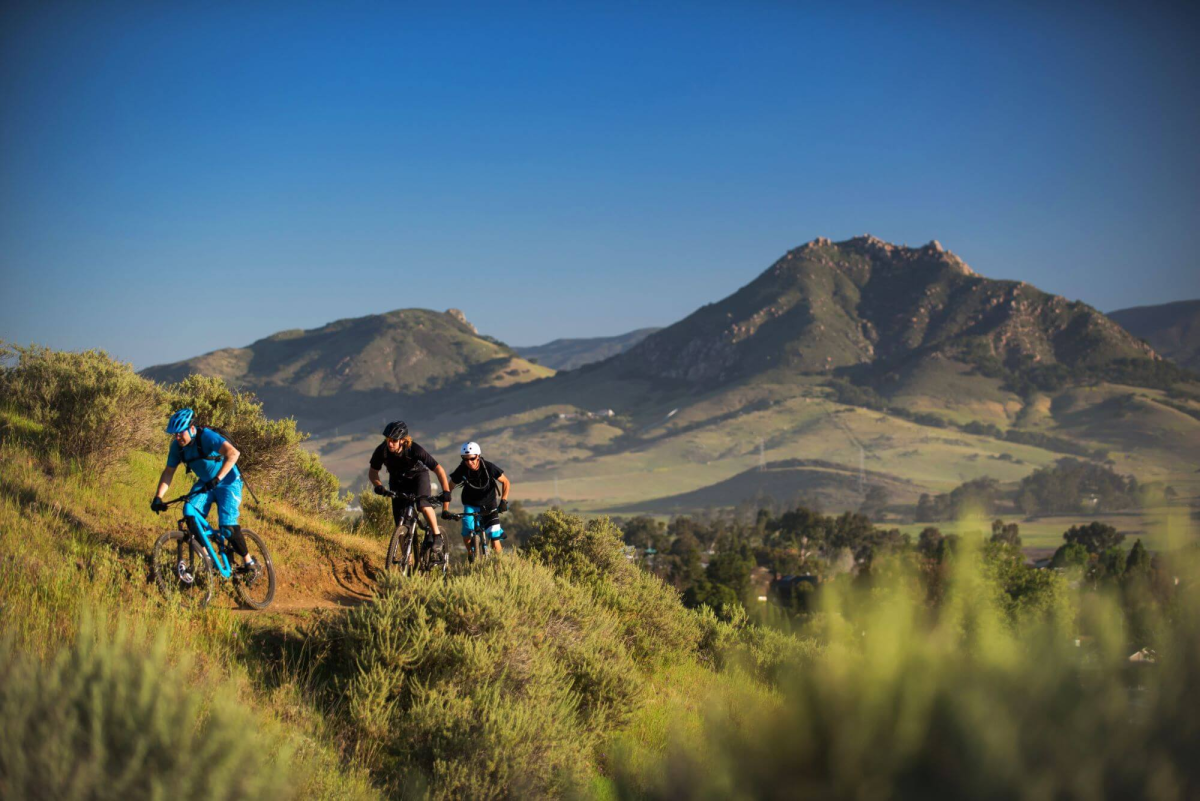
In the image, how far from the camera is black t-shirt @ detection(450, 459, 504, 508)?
35.5 feet

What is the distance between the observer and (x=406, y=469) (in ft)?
32.5

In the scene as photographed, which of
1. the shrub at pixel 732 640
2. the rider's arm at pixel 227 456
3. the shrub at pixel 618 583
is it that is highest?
the rider's arm at pixel 227 456

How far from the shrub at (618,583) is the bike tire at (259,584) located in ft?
10.2

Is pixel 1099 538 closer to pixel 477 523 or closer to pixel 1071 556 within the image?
pixel 1071 556

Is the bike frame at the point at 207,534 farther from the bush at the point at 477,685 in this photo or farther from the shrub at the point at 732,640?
the shrub at the point at 732,640

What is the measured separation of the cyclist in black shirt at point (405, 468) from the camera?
9734 millimetres

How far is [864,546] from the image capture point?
268 feet

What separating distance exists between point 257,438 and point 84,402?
9.41 feet

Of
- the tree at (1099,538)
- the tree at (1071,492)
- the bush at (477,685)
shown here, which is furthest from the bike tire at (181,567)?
the tree at (1071,492)

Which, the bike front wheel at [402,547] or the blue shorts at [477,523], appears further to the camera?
the blue shorts at [477,523]

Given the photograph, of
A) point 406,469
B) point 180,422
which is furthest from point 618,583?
point 180,422

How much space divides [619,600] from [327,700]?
16.2ft

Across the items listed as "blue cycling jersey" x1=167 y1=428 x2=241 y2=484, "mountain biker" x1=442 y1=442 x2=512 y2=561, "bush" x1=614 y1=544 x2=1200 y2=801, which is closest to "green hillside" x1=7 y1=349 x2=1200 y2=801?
"bush" x1=614 y1=544 x2=1200 y2=801

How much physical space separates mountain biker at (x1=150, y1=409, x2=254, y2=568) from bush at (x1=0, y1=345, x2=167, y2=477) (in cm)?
390
